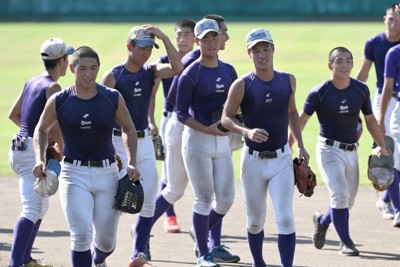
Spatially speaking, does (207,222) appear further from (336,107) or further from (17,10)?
(17,10)

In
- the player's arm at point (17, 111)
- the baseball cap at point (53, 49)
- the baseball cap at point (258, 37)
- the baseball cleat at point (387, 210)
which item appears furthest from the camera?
the baseball cleat at point (387, 210)

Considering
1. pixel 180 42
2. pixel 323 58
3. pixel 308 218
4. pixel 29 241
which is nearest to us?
pixel 29 241

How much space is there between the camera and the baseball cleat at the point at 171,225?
38.7 feet

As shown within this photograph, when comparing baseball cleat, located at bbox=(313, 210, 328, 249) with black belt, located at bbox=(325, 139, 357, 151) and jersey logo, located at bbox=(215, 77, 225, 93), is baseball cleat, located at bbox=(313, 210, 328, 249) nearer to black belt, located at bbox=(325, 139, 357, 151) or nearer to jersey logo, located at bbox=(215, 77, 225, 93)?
black belt, located at bbox=(325, 139, 357, 151)

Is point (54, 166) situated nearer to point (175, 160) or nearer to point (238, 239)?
point (175, 160)

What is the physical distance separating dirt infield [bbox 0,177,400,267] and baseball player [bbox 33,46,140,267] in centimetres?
161

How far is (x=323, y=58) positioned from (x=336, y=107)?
894 inches

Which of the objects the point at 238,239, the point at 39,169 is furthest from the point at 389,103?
the point at 39,169

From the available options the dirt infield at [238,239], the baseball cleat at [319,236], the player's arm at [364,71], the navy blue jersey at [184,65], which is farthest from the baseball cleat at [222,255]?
the player's arm at [364,71]

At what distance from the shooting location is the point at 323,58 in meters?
33.1

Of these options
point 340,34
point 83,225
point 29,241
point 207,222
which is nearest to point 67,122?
point 83,225

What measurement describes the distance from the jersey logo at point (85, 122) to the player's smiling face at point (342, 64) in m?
3.03

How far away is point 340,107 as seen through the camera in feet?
34.7

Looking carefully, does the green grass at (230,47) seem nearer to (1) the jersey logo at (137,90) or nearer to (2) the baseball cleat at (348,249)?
(2) the baseball cleat at (348,249)
